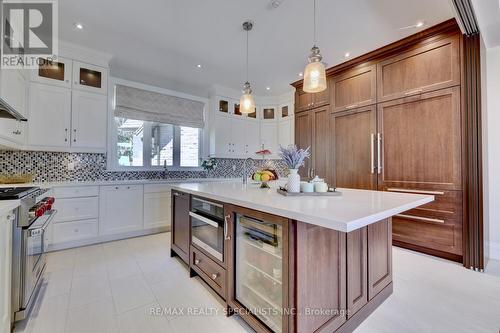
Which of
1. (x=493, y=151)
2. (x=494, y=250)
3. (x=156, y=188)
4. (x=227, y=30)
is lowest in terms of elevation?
(x=494, y=250)

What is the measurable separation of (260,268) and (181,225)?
1263 mm

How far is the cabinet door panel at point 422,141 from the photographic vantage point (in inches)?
Answer: 99.0

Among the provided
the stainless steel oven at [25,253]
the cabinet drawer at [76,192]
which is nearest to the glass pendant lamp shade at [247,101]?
the stainless steel oven at [25,253]

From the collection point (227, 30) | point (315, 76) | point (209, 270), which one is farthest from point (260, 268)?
point (227, 30)

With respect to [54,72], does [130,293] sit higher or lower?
lower

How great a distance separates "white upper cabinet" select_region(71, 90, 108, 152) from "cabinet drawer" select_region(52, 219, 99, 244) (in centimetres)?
106

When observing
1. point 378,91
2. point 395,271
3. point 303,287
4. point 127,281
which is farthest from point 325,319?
point 378,91

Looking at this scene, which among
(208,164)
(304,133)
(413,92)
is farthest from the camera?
(208,164)

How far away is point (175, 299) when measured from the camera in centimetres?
190

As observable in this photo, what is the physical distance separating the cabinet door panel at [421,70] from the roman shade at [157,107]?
3312 millimetres

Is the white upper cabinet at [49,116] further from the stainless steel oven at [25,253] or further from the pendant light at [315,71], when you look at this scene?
the pendant light at [315,71]

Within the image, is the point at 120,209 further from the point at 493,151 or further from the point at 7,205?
the point at 493,151

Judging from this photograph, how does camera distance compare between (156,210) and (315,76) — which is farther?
(156,210)

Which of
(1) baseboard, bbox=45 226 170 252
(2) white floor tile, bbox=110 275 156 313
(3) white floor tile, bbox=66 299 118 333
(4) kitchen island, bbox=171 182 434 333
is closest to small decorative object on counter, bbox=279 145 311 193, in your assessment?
(4) kitchen island, bbox=171 182 434 333
